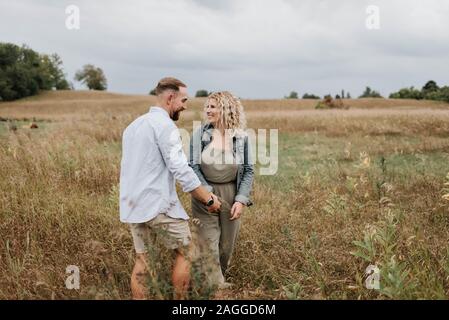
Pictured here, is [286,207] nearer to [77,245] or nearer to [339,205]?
[339,205]

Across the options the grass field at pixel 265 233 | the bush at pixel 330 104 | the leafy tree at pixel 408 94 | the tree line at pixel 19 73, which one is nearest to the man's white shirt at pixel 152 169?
the grass field at pixel 265 233

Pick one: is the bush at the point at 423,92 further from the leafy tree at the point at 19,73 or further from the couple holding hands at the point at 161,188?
the couple holding hands at the point at 161,188

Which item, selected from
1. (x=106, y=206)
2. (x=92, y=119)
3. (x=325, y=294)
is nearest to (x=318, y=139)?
(x=92, y=119)

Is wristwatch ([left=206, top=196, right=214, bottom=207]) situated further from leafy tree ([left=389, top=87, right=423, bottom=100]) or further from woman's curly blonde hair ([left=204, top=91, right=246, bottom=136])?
leafy tree ([left=389, top=87, right=423, bottom=100])

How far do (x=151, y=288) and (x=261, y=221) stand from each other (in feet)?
7.73

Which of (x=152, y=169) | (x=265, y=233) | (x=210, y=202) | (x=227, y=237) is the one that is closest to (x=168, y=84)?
(x=152, y=169)

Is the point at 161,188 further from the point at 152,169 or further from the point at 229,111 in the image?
the point at 229,111

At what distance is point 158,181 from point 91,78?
310 ft

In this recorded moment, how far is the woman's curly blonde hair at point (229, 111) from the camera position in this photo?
404 centimetres

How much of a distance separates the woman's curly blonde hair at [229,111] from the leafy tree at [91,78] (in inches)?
3650

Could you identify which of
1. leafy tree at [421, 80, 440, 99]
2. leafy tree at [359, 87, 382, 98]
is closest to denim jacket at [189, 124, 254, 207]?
leafy tree at [421, 80, 440, 99]

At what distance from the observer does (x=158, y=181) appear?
132 inches

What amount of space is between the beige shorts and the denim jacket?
685mm

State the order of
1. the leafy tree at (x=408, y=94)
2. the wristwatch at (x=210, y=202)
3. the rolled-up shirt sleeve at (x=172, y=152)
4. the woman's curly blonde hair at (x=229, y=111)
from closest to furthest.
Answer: the rolled-up shirt sleeve at (x=172, y=152), the wristwatch at (x=210, y=202), the woman's curly blonde hair at (x=229, y=111), the leafy tree at (x=408, y=94)
